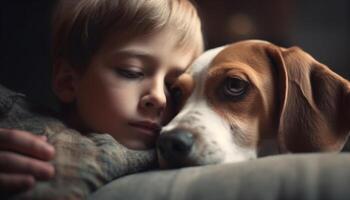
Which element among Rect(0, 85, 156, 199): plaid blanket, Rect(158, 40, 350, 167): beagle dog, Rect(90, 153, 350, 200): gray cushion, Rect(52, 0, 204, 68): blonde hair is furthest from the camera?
Rect(52, 0, 204, 68): blonde hair

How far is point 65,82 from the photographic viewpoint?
5.03 ft

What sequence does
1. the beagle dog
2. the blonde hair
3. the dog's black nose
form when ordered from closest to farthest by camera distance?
the dog's black nose < the beagle dog < the blonde hair

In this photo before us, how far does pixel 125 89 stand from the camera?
4.43 feet

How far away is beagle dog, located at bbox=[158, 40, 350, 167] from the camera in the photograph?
129 centimetres

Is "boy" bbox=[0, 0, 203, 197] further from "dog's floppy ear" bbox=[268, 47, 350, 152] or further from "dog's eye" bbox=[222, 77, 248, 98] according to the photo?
"dog's floppy ear" bbox=[268, 47, 350, 152]

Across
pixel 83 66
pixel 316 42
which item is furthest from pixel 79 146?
pixel 316 42

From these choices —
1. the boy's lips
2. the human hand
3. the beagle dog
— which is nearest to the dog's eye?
the beagle dog

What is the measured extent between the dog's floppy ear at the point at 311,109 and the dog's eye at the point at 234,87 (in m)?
0.11

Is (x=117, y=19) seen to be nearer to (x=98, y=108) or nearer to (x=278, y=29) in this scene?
(x=98, y=108)

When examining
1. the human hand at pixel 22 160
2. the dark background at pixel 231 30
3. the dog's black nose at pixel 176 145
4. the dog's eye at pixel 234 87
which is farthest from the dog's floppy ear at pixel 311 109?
the dark background at pixel 231 30

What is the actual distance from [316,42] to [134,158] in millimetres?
1196

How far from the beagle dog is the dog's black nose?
0.24ft

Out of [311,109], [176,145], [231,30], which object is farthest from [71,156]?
[231,30]

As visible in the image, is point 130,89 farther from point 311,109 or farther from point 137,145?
point 311,109
